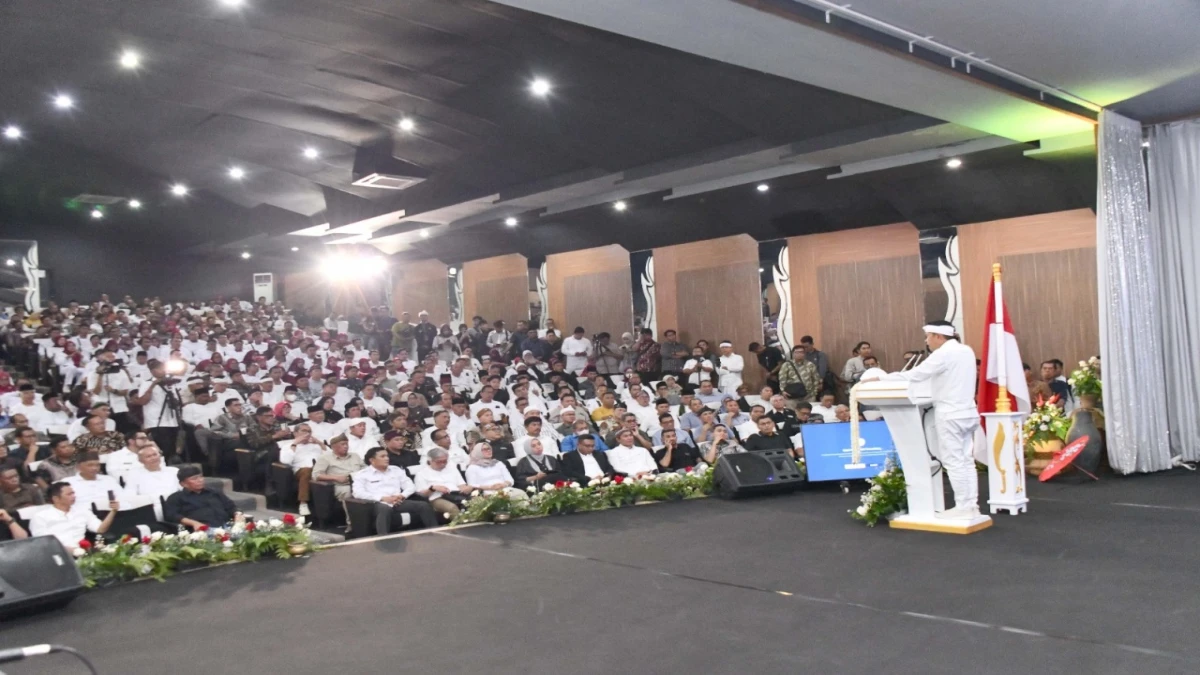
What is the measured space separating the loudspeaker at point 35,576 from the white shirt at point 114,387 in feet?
16.6

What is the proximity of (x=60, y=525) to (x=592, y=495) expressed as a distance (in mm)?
3631

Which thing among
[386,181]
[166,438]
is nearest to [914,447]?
[166,438]

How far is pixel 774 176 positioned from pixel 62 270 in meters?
15.4

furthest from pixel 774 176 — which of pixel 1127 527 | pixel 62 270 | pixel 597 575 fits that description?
pixel 62 270

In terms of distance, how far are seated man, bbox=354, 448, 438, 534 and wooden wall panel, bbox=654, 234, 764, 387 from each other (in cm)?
799

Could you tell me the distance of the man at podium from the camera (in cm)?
575

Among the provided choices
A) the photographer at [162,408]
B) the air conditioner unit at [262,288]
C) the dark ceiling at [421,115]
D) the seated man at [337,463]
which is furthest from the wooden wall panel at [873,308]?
the air conditioner unit at [262,288]

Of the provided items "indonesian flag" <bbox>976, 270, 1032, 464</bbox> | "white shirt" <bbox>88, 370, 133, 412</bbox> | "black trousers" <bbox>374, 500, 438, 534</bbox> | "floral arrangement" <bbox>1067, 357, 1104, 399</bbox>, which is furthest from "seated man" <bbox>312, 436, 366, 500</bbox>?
"floral arrangement" <bbox>1067, 357, 1104, 399</bbox>

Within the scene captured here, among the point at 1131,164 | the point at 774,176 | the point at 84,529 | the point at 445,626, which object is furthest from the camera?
the point at 774,176

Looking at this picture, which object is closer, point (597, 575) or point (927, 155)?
point (597, 575)

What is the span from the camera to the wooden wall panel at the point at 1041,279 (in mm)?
11375

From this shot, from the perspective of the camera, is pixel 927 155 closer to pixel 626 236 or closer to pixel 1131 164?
pixel 1131 164

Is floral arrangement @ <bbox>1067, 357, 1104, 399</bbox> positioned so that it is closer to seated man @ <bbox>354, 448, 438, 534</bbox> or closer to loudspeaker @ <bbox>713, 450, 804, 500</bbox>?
loudspeaker @ <bbox>713, 450, 804, 500</bbox>

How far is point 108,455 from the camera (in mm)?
7512
